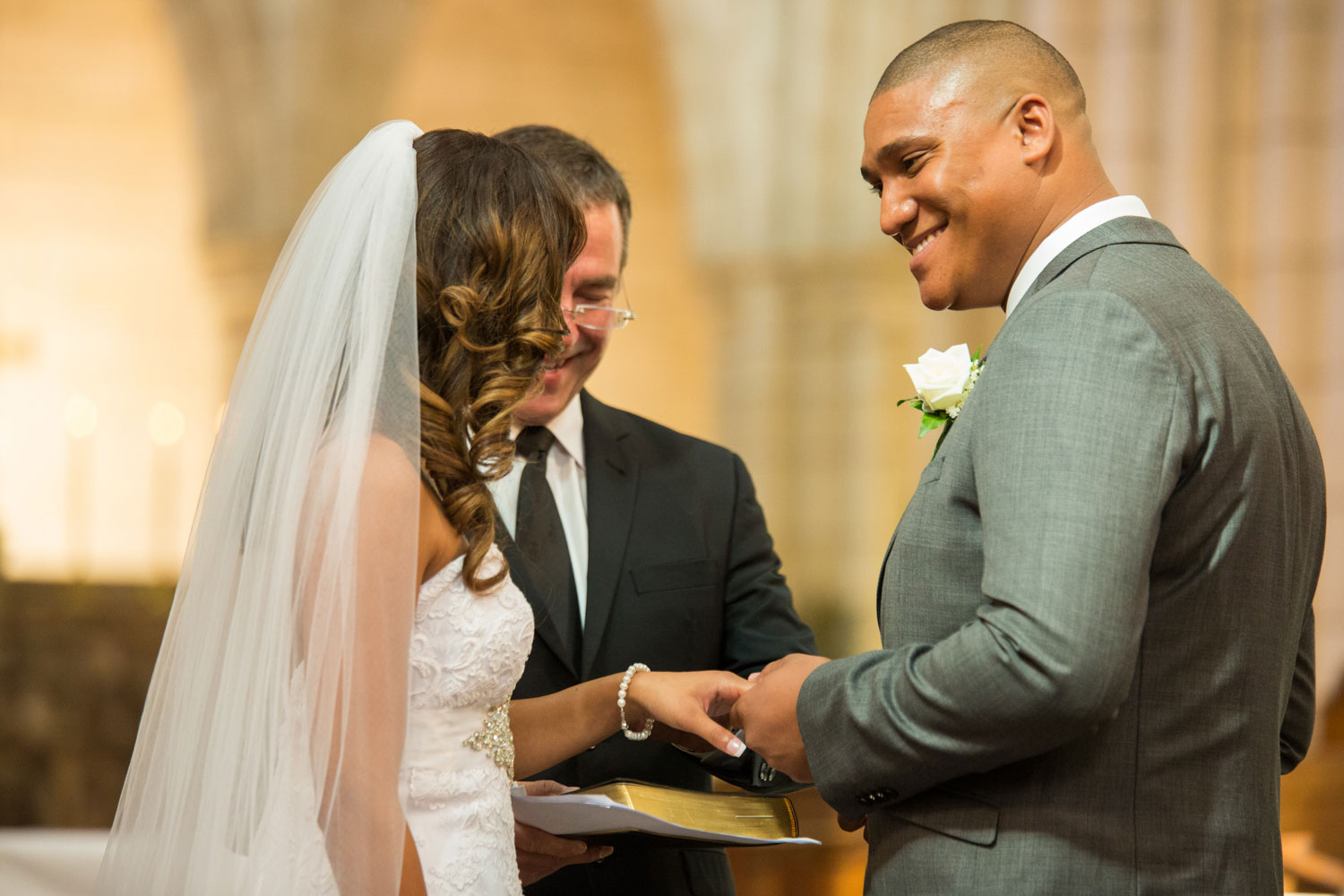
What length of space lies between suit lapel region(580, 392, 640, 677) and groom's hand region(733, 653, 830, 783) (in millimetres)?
667

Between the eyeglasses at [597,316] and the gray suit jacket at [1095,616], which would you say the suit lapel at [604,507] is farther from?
the gray suit jacket at [1095,616]

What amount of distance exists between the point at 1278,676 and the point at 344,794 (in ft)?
3.85

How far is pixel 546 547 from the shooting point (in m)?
2.43

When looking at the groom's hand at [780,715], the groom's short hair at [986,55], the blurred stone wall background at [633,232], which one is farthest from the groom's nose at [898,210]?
the blurred stone wall background at [633,232]

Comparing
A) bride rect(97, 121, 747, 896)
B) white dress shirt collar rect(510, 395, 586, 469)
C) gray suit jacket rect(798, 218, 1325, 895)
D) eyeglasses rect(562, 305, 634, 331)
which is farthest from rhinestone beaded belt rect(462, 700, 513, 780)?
eyeglasses rect(562, 305, 634, 331)

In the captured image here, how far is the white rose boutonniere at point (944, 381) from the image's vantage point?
188 centimetres

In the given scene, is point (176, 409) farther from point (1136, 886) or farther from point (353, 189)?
point (1136, 886)

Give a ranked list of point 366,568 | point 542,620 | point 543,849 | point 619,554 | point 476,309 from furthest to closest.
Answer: point 619,554
point 542,620
point 543,849
point 476,309
point 366,568

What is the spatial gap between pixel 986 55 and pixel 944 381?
478 millimetres

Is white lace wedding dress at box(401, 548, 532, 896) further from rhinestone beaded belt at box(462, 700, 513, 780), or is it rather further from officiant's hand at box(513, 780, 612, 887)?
officiant's hand at box(513, 780, 612, 887)

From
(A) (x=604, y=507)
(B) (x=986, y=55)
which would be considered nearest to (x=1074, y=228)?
(B) (x=986, y=55)

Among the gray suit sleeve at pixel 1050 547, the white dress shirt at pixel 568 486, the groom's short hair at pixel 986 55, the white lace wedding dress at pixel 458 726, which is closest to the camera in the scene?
the gray suit sleeve at pixel 1050 547

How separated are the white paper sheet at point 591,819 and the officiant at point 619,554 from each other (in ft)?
1.09

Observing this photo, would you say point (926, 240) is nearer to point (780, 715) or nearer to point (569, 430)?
point (780, 715)
